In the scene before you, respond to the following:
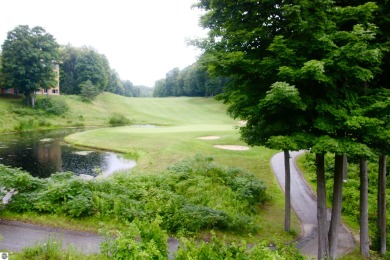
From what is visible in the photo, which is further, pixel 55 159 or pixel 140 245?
pixel 55 159

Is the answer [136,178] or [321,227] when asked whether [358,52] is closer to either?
[321,227]

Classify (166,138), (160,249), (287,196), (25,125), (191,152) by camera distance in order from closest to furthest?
(160,249) → (287,196) → (191,152) → (166,138) → (25,125)

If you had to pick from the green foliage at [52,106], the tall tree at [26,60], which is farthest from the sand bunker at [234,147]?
the tall tree at [26,60]

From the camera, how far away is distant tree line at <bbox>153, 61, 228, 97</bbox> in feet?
318

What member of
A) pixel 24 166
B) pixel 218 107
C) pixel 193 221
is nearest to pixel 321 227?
pixel 193 221

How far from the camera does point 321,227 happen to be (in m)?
10.7

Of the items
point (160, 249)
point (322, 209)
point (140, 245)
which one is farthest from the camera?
point (322, 209)

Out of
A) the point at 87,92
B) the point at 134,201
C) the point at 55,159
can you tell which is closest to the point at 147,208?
the point at 134,201

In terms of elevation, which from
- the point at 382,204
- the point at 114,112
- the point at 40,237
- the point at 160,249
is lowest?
the point at 40,237

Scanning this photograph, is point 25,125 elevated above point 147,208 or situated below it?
above

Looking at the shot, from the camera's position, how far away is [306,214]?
1720 centimetres

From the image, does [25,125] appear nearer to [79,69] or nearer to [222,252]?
[79,69]

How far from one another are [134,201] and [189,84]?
330 feet

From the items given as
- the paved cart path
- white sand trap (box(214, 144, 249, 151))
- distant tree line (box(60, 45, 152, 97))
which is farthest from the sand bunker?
distant tree line (box(60, 45, 152, 97))
